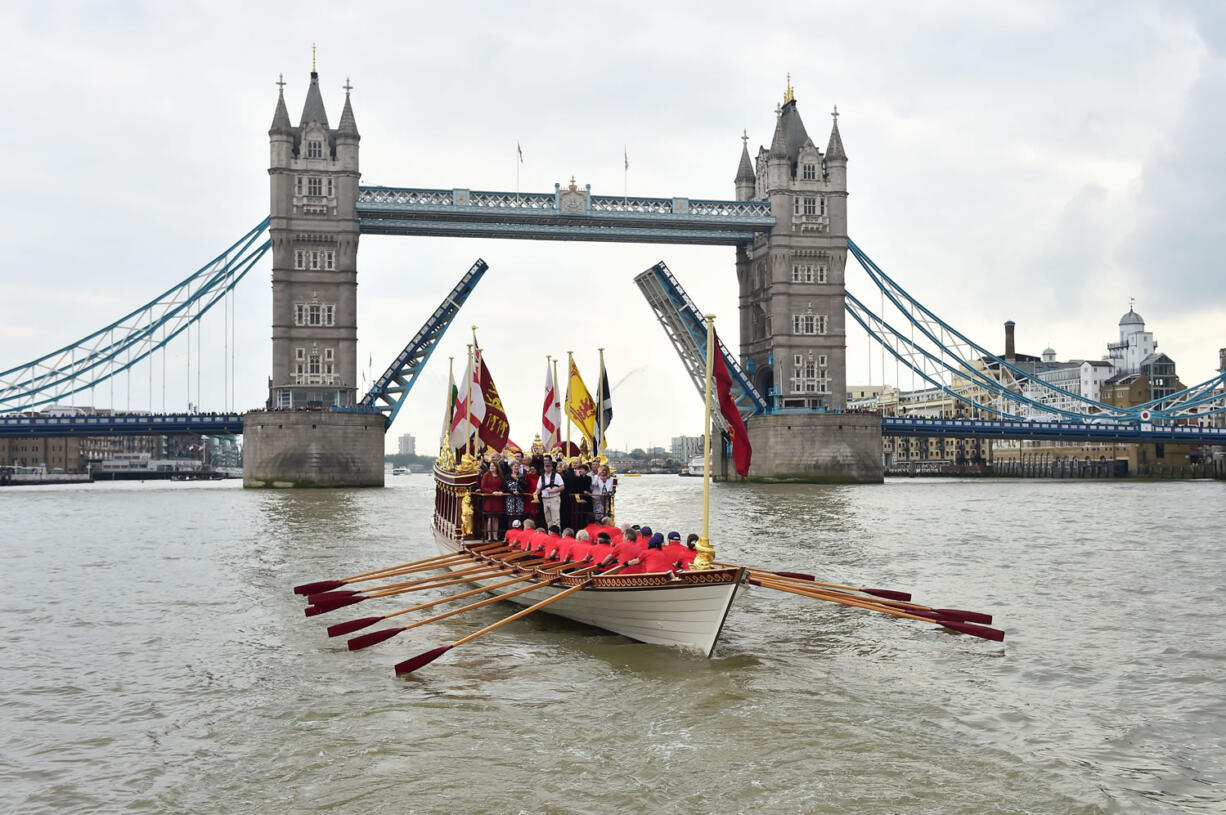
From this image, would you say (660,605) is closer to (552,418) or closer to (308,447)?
(552,418)

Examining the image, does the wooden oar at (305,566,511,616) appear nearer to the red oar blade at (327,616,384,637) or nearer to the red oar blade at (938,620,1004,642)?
the red oar blade at (327,616,384,637)

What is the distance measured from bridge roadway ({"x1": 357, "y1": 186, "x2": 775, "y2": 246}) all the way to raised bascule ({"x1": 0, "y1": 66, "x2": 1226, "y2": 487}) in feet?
0.31

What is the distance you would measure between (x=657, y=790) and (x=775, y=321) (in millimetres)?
60749

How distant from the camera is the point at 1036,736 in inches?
376

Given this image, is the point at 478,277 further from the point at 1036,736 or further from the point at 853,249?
the point at 1036,736

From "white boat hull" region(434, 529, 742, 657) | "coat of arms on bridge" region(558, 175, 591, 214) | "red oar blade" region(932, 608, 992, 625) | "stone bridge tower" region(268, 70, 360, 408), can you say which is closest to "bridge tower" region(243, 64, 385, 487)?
"stone bridge tower" region(268, 70, 360, 408)

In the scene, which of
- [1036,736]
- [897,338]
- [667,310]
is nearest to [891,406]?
[897,338]

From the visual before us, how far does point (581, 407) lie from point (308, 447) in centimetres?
3839

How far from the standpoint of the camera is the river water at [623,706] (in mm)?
8305

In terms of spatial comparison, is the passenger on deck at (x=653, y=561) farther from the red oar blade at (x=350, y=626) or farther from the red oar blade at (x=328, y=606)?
the red oar blade at (x=328, y=606)

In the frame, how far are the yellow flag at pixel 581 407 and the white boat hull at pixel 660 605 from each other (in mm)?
8675

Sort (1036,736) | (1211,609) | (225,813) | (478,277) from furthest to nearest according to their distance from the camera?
(478,277) < (1211,609) < (1036,736) < (225,813)

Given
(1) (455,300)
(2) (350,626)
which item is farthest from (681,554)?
(1) (455,300)

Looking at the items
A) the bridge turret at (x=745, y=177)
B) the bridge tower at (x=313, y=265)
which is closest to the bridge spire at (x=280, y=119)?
the bridge tower at (x=313, y=265)
